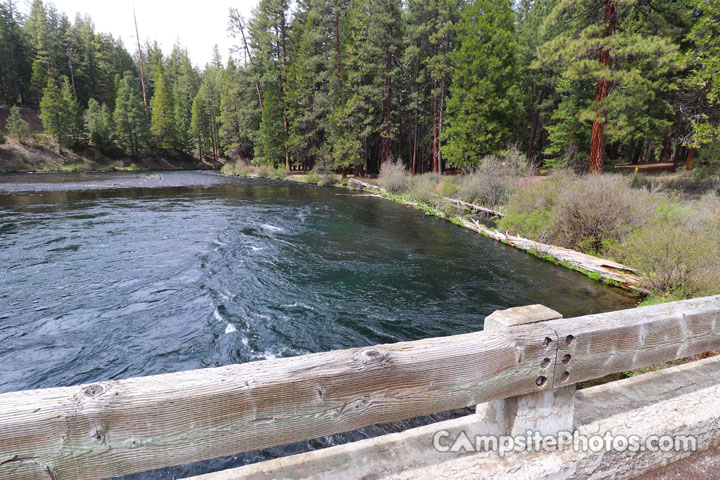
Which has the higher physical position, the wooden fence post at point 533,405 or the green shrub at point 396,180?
the green shrub at point 396,180

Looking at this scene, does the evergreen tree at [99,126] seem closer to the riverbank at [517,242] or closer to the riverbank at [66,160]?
the riverbank at [66,160]

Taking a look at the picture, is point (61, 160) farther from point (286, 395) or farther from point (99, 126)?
point (286, 395)

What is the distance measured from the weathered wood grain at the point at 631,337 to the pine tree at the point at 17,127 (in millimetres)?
60934

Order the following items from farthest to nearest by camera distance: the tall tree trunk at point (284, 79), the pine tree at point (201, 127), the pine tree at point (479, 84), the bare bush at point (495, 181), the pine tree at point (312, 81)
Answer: the pine tree at point (201, 127)
the tall tree trunk at point (284, 79)
the pine tree at point (312, 81)
the pine tree at point (479, 84)
the bare bush at point (495, 181)

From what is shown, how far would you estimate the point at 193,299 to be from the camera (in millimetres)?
7039

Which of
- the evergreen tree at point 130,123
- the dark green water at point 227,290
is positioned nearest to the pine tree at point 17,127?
the evergreen tree at point 130,123

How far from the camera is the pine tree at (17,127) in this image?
42344 mm

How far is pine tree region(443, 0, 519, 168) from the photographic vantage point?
81.7 feet

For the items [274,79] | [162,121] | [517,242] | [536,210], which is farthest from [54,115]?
[536,210]

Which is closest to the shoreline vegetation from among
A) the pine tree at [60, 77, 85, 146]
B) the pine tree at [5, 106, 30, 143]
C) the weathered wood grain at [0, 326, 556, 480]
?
the weathered wood grain at [0, 326, 556, 480]

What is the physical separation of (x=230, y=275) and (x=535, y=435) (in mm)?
7692

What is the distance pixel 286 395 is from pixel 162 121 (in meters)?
66.2

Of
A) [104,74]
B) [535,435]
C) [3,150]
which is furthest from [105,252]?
[104,74]

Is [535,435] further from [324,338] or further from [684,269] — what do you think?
[684,269]
